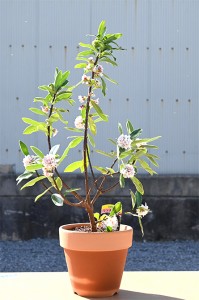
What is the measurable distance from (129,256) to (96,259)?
331 cm

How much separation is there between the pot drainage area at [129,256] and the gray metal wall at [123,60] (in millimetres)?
821

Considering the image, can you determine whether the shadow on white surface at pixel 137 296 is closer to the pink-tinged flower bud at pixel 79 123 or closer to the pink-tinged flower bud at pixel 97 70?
the pink-tinged flower bud at pixel 79 123

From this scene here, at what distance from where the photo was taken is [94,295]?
1.66 m

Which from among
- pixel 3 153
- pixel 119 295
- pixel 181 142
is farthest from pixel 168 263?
pixel 119 295

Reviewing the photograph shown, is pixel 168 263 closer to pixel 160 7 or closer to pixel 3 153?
pixel 3 153

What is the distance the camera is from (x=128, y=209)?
5.54 meters

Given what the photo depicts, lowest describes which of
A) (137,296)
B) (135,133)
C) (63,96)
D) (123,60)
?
(137,296)

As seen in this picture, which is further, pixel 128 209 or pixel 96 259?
pixel 128 209

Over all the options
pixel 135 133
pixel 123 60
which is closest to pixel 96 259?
pixel 135 133

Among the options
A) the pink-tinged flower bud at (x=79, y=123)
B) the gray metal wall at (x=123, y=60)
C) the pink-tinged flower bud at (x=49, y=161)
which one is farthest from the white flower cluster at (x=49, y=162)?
the gray metal wall at (x=123, y=60)

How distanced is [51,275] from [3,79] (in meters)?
4.24

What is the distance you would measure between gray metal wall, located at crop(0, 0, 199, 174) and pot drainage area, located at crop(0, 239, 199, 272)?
821 millimetres

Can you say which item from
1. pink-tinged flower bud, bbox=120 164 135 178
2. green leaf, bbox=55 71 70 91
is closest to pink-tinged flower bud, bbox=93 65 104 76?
green leaf, bbox=55 71 70 91

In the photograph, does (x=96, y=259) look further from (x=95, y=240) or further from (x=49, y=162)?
(x=49, y=162)
